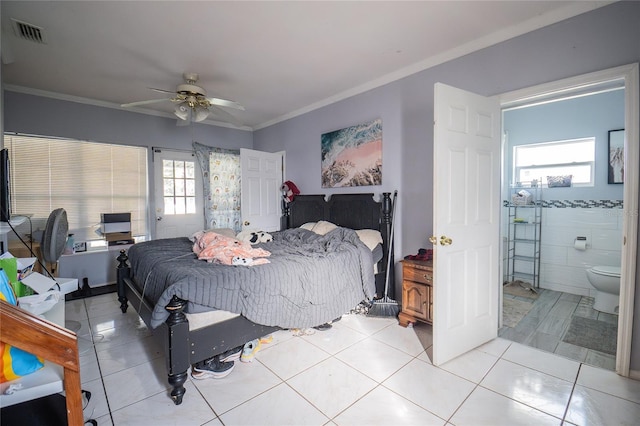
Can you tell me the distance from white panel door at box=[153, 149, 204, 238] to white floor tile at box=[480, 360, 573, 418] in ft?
14.6

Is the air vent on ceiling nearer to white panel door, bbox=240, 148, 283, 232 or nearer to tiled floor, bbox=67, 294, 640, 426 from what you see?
white panel door, bbox=240, 148, 283, 232

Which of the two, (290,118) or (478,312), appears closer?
(478,312)

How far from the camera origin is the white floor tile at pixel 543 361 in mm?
2053

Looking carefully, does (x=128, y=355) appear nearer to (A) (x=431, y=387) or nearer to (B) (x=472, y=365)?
(A) (x=431, y=387)

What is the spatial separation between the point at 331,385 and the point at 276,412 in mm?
414

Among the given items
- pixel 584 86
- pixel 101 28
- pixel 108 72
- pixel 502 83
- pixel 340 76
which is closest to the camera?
pixel 584 86

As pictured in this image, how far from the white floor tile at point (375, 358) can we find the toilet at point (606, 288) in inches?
93.6

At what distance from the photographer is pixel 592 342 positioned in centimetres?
247

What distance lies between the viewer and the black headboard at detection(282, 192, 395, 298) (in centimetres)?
322

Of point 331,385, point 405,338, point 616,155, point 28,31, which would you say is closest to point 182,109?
point 28,31

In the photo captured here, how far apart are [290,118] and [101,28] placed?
8.86 ft

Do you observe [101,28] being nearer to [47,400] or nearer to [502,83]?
[47,400]

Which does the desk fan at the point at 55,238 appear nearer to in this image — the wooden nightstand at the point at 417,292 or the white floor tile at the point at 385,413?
the white floor tile at the point at 385,413

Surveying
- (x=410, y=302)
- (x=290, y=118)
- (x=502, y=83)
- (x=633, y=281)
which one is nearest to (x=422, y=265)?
(x=410, y=302)
